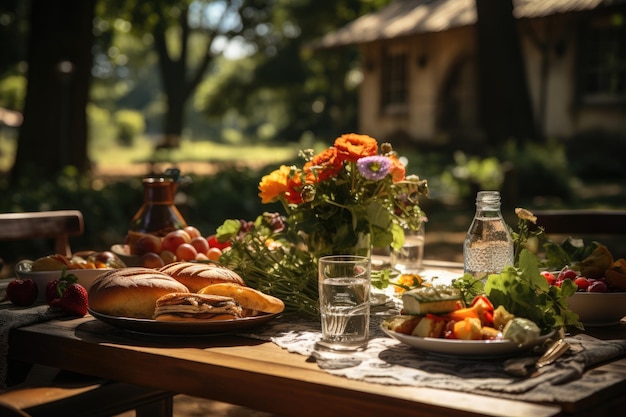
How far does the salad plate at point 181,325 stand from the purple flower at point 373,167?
0.47 meters

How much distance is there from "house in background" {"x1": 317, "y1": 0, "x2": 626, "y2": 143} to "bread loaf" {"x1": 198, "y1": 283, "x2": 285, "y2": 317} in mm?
14403

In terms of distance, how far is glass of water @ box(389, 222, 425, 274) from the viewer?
3.04 meters

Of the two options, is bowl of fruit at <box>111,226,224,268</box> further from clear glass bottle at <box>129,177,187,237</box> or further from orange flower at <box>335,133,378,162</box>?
orange flower at <box>335,133,378,162</box>

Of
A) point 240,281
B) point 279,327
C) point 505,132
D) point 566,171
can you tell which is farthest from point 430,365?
point 505,132

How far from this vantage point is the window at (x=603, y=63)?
1639 cm

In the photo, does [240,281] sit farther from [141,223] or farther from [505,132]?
[505,132]

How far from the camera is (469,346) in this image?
69.6 inches

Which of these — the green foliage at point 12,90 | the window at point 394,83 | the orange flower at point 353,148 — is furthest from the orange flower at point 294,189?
the green foliage at point 12,90

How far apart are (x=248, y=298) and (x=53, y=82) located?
11.4m

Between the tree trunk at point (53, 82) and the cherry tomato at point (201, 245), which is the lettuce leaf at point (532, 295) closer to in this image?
the cherry tomato at point (201, 245)

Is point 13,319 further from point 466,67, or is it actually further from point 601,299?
point 466,67

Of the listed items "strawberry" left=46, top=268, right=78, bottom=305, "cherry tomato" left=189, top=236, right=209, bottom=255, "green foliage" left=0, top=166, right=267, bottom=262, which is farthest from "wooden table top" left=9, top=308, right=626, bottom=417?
"green foliage" left=0, top=166, right=267, bottom=262

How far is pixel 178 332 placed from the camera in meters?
2.03

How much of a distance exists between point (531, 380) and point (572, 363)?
149mm
